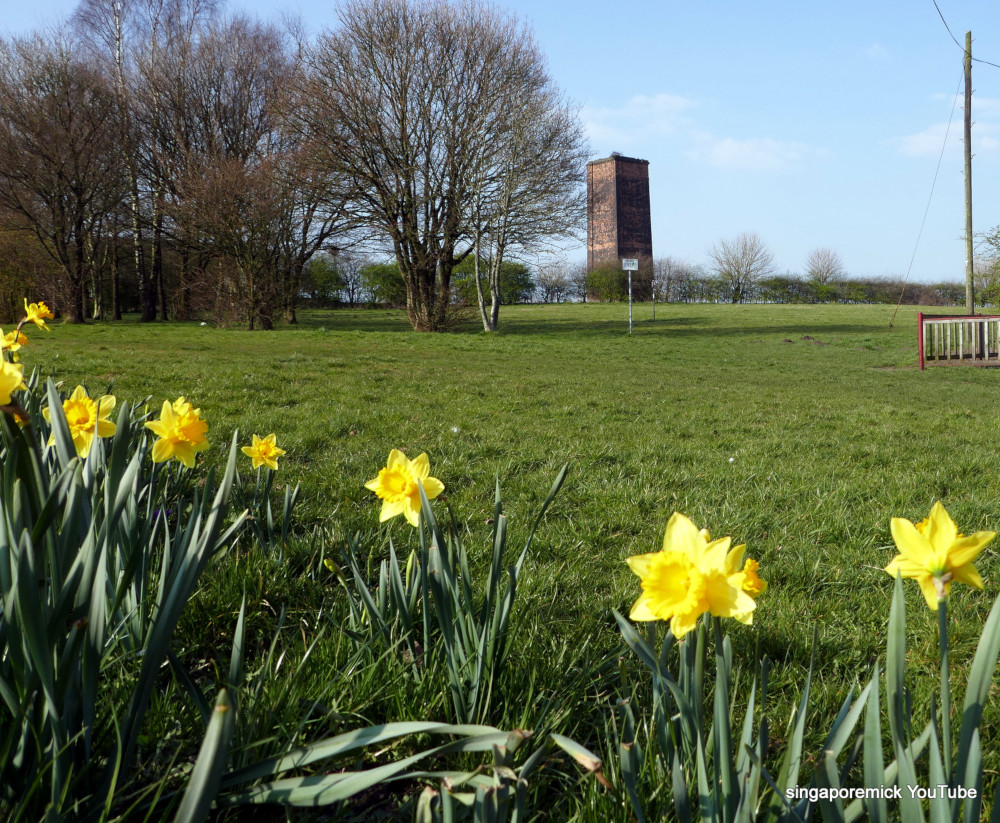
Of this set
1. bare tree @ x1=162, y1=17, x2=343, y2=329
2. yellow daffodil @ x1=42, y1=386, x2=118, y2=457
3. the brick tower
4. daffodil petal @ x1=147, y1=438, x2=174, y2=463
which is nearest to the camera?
daffodil petal @ x1=147, y1=438, x2=174, y2=463

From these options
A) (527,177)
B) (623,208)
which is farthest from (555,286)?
(527,177)

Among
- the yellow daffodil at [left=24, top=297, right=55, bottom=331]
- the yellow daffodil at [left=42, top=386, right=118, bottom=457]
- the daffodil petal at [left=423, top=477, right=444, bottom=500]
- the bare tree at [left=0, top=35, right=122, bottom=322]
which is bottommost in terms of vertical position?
the daffodil petal at [left=423, top=477, right=444, bottom=500]

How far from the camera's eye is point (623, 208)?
48.2 meters

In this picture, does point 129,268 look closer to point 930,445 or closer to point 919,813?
point 930,445

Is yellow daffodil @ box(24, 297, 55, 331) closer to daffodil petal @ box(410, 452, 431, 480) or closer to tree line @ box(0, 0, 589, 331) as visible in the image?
daffodil petal @ box(410, 452, 431, 480)

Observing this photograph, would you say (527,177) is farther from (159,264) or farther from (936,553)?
(936,553)

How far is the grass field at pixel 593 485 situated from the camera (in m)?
1.72

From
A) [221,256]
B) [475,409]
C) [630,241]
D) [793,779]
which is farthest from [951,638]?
[630,241]

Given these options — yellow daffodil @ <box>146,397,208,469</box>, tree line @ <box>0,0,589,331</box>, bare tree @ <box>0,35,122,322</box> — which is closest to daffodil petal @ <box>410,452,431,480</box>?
yellow daffodil @ <box>146,397,208,469</box>

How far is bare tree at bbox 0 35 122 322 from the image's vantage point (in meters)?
19.0

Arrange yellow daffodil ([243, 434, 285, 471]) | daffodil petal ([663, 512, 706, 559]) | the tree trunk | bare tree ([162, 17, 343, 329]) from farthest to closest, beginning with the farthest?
the tree trunk < bare tree ([162, 17, 343, 329]) < yellow daffodil ([243, 434, 285, 471]) < daffodil petal ([663, 512, 706, 559])

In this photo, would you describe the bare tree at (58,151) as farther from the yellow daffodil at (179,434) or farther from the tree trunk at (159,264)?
the yellow daffodil at (179,434)

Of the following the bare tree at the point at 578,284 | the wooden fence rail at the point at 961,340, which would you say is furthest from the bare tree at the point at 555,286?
the wooden fence rail at the point at 961,340

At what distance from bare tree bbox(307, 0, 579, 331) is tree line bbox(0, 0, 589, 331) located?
40 millimetres
